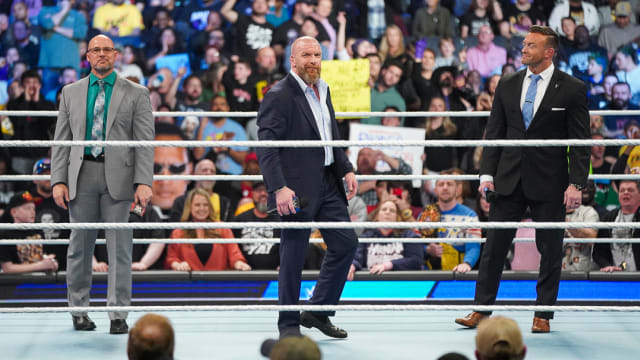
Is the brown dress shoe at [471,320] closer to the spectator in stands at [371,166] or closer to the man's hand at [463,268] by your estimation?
the man's hand at [463,268]

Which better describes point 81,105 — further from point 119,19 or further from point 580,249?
point 119,19

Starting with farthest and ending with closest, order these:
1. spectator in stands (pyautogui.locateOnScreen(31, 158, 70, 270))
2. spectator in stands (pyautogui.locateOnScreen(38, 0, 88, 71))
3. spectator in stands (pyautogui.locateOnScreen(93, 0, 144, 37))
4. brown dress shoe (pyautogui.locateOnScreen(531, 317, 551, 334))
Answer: spectator in stands (pyautogui.locateOnScreen(93, 0, 144, 37)), spectator in stands (pyautogui.locateOnScreen(38, 0, 88, 71)), spectator in stands (pyautogui.locateOnScreen(31, 158, 70, 270)), brown dress shoe (pyautogui.locateOnScreen(531, 317, 551, 334))

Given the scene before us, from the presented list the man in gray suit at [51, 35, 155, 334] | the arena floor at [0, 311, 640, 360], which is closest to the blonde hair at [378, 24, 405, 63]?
the arena floor at [0, 311, 640, 360]

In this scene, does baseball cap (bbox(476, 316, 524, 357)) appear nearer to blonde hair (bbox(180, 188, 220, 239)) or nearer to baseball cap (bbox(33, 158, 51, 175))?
blonde hair (bbox(180, 188, 220, 239))

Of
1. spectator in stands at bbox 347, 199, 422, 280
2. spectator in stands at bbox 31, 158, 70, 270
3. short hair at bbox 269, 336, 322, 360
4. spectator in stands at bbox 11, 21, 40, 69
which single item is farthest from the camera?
spectator in stands at bbox 11, 21, 40, 69

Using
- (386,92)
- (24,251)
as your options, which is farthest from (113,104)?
(386,92)

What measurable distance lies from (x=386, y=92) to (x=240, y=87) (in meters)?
1.09

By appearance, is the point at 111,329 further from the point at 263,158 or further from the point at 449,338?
the point at 449,338

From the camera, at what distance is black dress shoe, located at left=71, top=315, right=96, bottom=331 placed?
364cm

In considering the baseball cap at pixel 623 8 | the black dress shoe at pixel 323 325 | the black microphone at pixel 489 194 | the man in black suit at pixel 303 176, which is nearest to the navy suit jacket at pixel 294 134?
the man in black suit at pixel 303 176

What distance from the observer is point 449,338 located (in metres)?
3.49

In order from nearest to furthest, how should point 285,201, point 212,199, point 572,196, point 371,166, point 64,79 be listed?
point 285,201
point 572,196
point 212,199
point 371,166
point 64,79

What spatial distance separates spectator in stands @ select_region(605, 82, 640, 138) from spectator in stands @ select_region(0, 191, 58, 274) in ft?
13.6

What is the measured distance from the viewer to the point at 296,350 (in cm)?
181
